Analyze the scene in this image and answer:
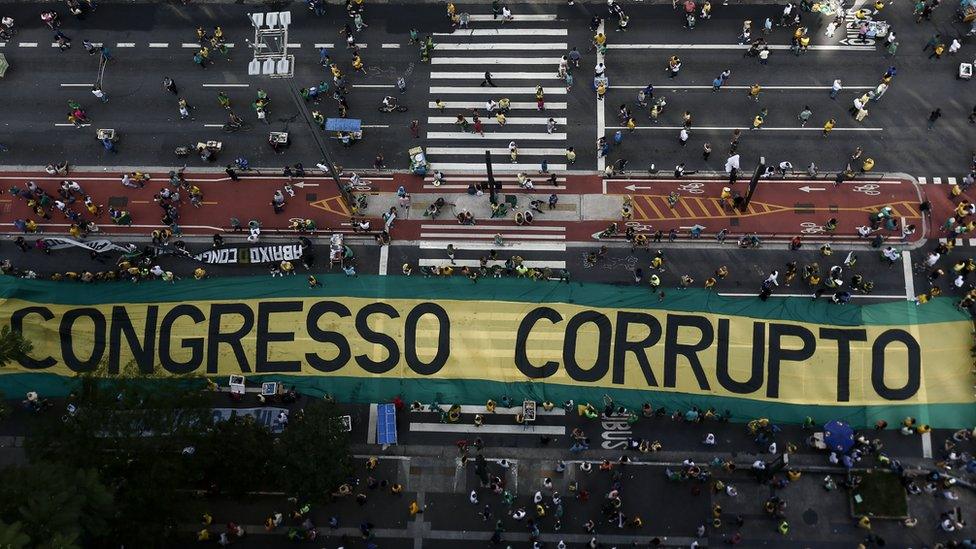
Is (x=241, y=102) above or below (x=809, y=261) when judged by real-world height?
above

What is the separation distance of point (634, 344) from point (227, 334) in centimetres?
2932

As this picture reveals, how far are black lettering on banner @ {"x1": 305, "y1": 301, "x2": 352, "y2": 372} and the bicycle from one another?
1708 cm

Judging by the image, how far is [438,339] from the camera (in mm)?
52219

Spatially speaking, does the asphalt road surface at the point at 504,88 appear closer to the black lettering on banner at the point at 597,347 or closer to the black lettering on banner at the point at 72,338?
the black lettering on banner at the point at 597,347

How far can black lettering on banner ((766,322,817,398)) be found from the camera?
49844 millimetres

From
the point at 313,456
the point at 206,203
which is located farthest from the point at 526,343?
the point at 206,203

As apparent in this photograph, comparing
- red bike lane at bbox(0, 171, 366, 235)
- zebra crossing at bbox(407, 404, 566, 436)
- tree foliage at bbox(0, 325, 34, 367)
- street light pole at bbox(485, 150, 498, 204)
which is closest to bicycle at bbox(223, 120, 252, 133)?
red bike lane at bbox(0, 171, 366, 235)

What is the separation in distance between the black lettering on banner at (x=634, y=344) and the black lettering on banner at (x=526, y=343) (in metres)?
4.17

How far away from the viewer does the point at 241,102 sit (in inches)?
2392

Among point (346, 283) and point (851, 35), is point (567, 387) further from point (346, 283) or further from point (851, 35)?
point (851, 35)

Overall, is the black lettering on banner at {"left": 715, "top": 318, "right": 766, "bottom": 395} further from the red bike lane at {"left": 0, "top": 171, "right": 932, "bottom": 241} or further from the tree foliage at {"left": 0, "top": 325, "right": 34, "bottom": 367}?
the tree foliage at {"left": 0, "top": 325, "right": 34, "bottom": 367}

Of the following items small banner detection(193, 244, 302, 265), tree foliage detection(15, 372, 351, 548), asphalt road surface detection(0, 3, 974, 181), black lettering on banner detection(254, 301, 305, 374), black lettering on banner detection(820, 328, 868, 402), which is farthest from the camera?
asphalt road surface detection(0, 3, 974, 181)

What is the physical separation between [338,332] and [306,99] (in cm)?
2060

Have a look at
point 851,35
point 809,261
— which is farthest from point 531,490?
point 851,35
